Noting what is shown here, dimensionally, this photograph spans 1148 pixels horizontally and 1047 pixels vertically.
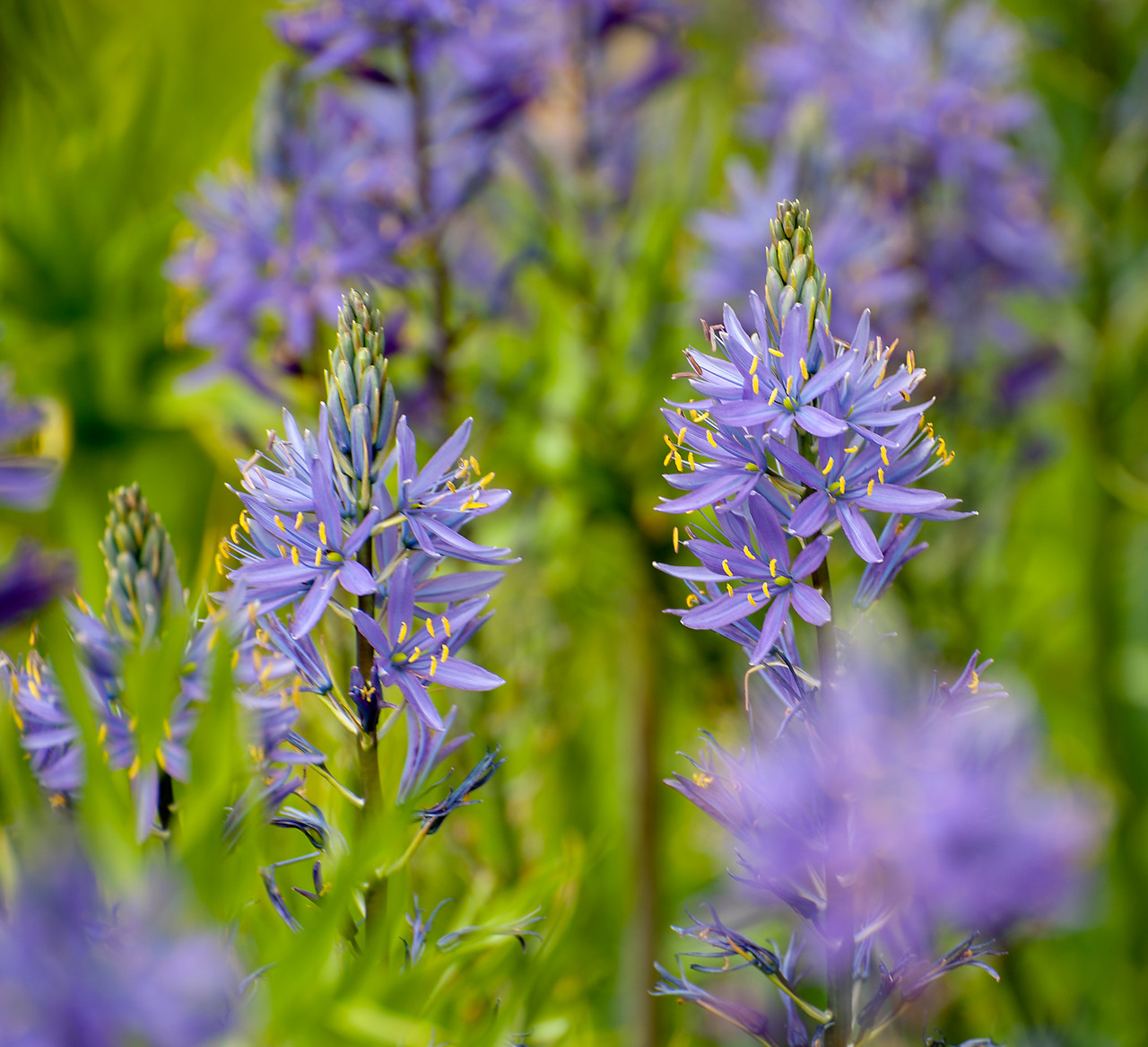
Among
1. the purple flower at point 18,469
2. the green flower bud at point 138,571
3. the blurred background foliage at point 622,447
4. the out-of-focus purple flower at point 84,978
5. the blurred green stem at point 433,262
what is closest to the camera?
the out-of-focus purple flower at point 84,978

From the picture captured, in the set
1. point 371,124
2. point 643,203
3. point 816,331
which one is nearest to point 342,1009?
point 816,331

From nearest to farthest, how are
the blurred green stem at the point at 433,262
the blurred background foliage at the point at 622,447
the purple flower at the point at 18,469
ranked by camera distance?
the purple flower at the point at 18,469
the blurred green stem at the point at 433,262
the blurred background foliage at the point at 622,447

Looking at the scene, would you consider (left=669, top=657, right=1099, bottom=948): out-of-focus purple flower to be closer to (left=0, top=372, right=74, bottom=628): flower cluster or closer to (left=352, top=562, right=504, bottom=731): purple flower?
(left=352, top=562, right=504, bottom=731): purple flower

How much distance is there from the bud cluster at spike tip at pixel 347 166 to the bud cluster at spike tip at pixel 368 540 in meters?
0.23

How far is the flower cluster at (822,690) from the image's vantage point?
23 centimetres

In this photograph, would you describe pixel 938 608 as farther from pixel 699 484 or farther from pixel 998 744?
pixel 699 484

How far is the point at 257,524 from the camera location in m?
0.28

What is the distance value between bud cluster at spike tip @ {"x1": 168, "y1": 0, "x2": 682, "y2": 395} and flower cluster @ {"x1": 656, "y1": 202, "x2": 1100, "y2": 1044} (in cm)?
28

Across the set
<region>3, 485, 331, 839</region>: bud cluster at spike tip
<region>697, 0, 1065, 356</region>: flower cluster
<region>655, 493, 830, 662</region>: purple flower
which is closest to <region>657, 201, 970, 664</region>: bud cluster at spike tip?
<region>655, 493, 830, 662</region>: purple flower

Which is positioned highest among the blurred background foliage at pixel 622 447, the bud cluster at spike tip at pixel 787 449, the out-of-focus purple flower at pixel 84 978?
the bud cluster at spike tip at pixel 787 449

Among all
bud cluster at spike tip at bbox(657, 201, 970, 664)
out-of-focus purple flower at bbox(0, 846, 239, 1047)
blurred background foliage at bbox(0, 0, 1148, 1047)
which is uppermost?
bud cluster at spike tip at bbox(657, 201, 970, 664)

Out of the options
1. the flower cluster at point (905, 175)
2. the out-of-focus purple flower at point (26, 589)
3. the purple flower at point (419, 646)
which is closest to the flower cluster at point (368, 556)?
the purple flower at point (419, 646)

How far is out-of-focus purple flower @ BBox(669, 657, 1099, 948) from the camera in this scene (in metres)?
0.21

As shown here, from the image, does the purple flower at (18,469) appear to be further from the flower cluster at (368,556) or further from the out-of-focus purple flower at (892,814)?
the out-of-focus purple flower at (892,814)
